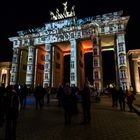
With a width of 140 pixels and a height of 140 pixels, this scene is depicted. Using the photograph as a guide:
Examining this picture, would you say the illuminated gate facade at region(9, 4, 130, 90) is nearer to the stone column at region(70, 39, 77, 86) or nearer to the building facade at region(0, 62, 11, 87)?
the stone column at region(70, 39, 77, 86)

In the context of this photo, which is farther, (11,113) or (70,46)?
(70,46)

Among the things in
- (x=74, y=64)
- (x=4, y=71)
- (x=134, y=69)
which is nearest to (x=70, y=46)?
(x=74, y=64)

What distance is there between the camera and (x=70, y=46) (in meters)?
41.8

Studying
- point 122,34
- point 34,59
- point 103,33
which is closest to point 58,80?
point 34,59

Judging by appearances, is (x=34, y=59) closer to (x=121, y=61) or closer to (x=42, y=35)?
(x=42, y=35)

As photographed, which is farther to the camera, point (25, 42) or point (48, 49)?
point (25, 42)

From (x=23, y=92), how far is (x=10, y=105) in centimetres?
889

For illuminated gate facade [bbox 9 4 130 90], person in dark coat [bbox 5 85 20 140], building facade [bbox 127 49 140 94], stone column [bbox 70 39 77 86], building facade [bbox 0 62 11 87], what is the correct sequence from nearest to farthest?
person in dark coat [bbox 5 85 20 140] → illuminated gate facade [bbox 9 4 130 90] → stone column [bbox 70 39 77 86] → building facade [bbox 127 49 140 94] → building facade [bbox 0 62 11 87]

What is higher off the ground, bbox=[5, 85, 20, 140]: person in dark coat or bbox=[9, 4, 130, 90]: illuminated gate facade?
bbox=[9, 4, 130, 90]: illuminated gate facade

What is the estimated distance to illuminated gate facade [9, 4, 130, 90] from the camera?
121 feet

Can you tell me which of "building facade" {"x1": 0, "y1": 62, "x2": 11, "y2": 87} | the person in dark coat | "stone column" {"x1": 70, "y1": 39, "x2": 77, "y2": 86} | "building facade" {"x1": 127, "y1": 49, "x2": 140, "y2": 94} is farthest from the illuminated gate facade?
the person in dark coat

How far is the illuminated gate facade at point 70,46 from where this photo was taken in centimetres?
3703

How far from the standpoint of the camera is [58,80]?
45.2 m

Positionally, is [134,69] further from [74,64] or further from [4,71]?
[4,71]
